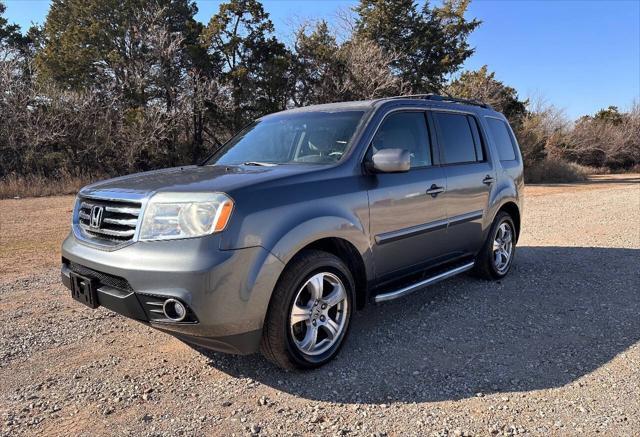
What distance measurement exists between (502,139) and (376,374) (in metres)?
3.74

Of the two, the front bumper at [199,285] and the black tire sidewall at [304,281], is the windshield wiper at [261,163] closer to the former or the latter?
the black tire sidewall at [304,281]

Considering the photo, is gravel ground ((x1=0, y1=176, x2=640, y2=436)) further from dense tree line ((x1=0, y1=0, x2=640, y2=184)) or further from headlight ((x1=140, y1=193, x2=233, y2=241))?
dense tree line ((x1=0, y1=0, x2=640, y2=184))

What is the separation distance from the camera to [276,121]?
468cm

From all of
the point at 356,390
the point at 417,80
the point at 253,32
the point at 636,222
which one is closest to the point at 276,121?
the point at 356,390

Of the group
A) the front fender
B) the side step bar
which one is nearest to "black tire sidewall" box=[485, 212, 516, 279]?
the side step bar

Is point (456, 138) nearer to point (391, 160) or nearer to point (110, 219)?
point (391, 160)

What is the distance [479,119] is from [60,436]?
4912 mm

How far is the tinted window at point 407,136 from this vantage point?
13.5 feet

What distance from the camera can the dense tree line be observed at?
1870 centimetres

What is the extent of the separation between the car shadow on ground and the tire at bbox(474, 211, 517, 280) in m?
0.14

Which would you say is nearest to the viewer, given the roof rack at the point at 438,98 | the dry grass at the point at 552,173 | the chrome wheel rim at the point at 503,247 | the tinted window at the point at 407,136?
the tinted window at the point at 407,136

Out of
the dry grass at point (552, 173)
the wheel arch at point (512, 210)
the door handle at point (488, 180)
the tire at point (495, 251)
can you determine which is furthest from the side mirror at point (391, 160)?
the dry grass at point (552, 173)

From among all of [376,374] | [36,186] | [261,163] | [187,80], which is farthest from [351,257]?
[187,80]

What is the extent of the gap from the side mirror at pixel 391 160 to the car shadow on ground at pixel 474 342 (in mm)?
1428
